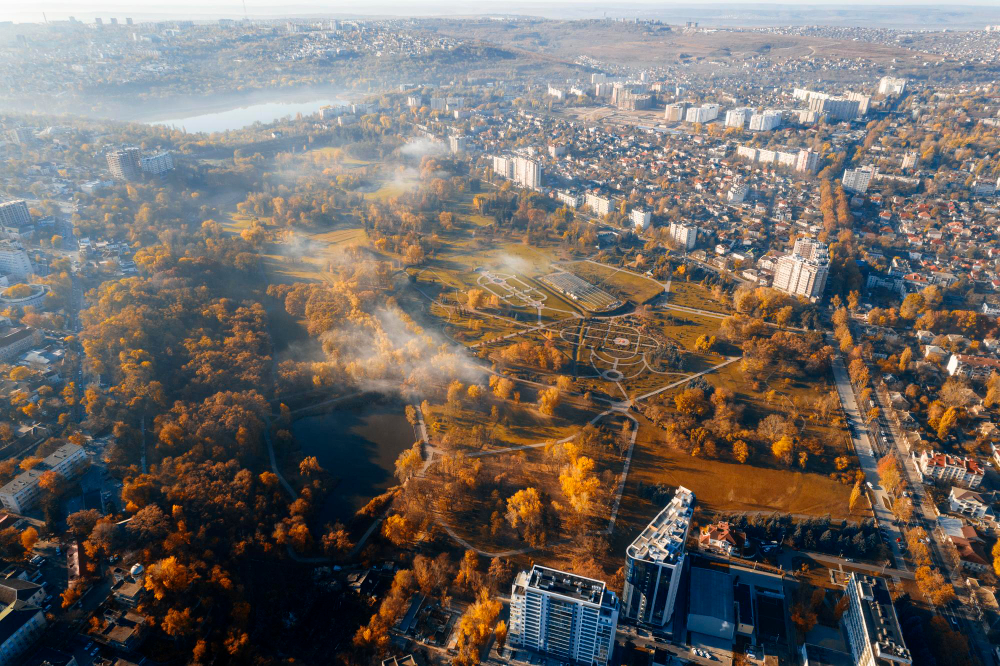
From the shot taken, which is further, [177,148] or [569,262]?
[177,148]

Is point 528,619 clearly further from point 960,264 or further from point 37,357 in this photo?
point 960,264

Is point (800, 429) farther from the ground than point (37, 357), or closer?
closer

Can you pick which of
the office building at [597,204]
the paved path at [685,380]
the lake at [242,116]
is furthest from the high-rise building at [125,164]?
the paved path at [685,380]

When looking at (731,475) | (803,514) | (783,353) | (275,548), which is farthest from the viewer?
(783,353)

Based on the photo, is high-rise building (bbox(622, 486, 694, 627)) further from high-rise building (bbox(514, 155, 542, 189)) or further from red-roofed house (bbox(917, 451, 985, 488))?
high-rise building (bbox(514, 155, 542, 189))

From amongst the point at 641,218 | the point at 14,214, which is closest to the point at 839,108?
the point at 641,218

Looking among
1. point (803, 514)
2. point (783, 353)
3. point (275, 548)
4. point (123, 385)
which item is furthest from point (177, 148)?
point (803, 514)

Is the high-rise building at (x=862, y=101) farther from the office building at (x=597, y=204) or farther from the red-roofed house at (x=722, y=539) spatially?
the red-roofed house at (x=722, y=539)
